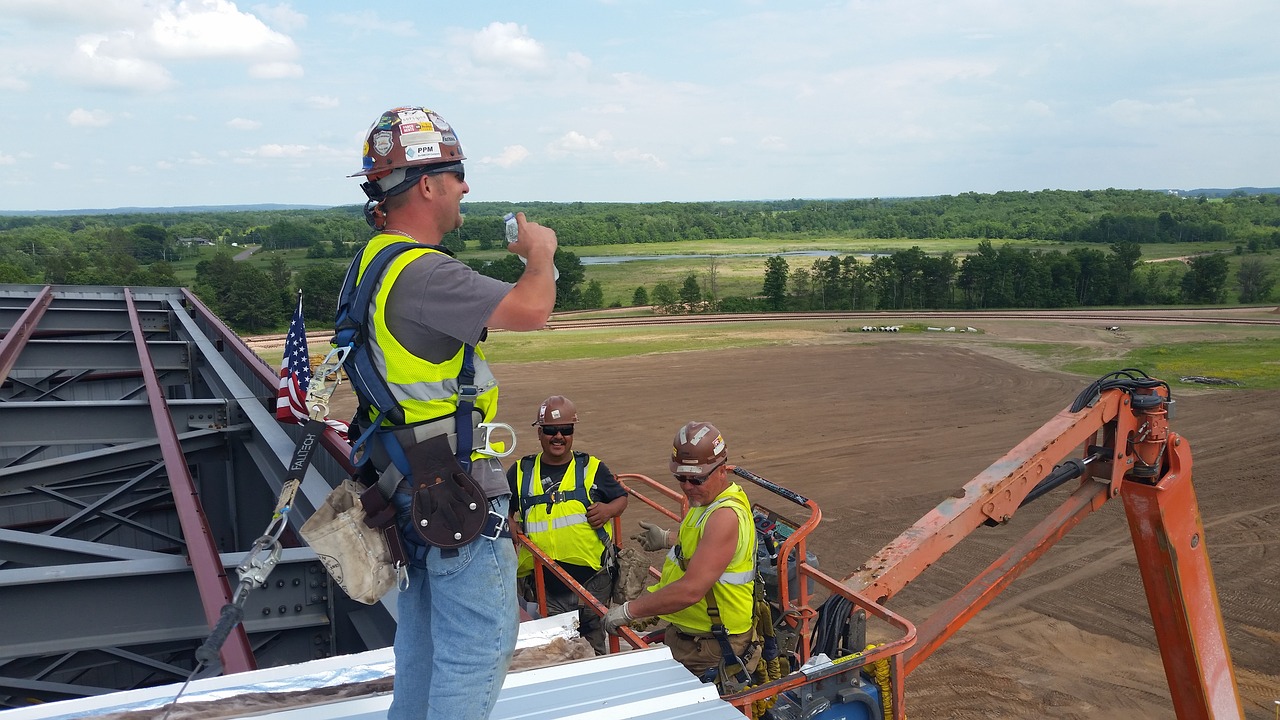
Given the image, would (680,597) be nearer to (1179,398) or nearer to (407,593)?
(407,593)

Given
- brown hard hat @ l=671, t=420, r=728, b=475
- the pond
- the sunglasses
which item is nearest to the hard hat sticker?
brown hard hat @ l=671, t=420, r=728, b=475

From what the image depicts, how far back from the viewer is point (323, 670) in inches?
151

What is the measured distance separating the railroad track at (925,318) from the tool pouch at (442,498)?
38.9 meters

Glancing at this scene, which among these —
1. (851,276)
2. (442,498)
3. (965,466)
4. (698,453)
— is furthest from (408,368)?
(851,276)

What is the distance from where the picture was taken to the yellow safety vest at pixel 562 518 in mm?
6316

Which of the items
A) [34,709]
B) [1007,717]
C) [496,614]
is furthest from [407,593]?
[1007,717]

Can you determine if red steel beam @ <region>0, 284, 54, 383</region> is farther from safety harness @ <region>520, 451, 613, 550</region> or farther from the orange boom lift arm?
the orange boom lift arm

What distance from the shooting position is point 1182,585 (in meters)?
6.68

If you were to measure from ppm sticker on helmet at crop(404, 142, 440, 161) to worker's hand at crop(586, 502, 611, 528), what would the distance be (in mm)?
4003

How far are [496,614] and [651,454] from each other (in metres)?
18.4

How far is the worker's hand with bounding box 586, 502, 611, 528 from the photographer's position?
6328mm

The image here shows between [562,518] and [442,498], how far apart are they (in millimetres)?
3821

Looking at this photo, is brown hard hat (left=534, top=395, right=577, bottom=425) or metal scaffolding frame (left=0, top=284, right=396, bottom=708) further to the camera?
brown hard hat (left=534, top=395, right=577, bottom=425)

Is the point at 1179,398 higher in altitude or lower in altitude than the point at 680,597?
lower
